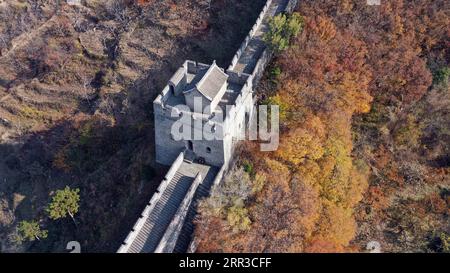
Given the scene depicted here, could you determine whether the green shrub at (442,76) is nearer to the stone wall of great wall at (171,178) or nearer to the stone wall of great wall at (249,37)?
the stone wall of great wall at (171,178)

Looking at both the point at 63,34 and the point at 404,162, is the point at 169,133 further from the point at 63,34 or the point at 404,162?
the point at 63,34

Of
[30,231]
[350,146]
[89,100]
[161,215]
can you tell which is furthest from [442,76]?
[30,231]

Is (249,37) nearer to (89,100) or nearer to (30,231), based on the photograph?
(89,100)

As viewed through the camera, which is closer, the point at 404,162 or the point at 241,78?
the point at 241,78

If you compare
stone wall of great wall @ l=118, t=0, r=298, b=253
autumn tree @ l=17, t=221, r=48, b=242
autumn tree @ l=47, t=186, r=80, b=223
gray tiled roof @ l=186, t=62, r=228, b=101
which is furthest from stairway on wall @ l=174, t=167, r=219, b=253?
autumn tree @ l=17, t=221, r=48, b=242

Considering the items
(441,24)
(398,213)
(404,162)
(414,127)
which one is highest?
(441,24)

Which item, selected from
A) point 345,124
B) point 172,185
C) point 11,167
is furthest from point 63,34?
point 345,124

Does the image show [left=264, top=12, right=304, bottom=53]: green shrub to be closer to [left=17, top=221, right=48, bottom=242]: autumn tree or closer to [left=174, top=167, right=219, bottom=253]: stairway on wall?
[left=174, top=167, right=219, bottom=253]: stairway on wall

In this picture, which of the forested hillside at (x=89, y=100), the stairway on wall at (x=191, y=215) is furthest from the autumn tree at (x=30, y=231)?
the stairway on wall at (x=191, y=215)
